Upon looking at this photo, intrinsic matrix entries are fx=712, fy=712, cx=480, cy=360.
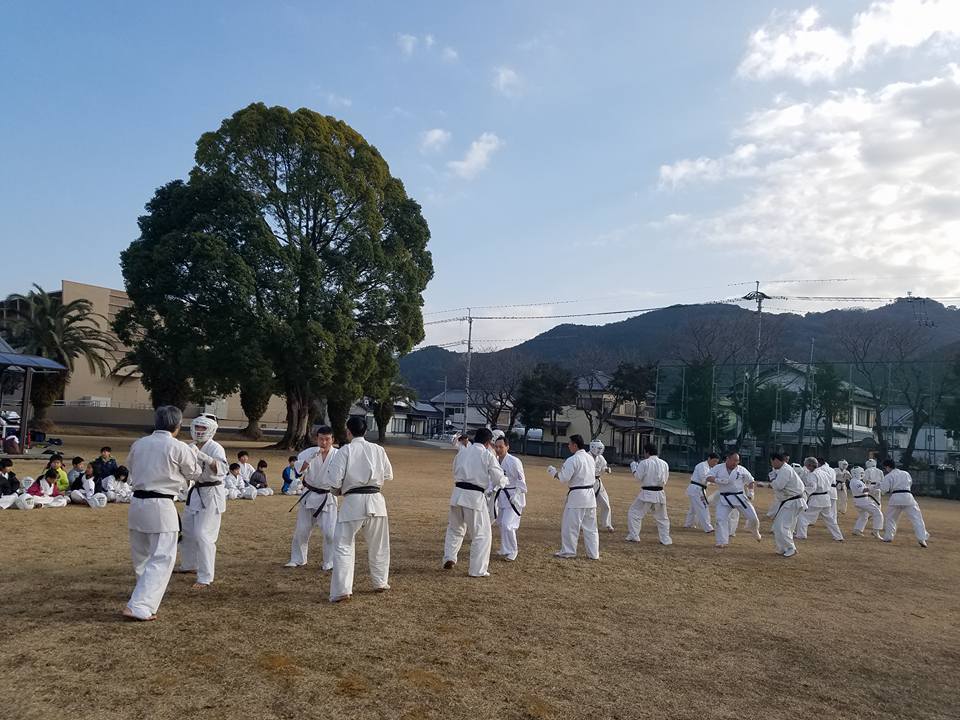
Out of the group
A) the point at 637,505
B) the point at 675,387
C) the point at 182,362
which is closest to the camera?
the point at 637,505

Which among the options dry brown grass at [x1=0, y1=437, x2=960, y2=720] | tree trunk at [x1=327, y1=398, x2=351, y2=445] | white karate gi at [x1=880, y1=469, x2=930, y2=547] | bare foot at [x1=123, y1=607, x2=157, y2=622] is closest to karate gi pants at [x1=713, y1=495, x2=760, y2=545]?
dry brown grass at [x1=0, y1=437, x2=960, y2=720]

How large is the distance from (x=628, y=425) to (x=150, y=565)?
49.8 meters

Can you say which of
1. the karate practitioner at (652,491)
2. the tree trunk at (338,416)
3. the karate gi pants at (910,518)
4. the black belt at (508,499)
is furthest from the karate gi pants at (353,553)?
the tree trunk at (338,416)

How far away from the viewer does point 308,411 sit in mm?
32844

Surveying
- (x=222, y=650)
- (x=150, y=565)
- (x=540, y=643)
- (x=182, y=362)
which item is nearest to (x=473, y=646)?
(x=540, y=643)

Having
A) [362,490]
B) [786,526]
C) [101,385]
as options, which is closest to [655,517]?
[786,526]

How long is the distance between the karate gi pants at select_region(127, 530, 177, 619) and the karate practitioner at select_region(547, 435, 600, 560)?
16.9 feet

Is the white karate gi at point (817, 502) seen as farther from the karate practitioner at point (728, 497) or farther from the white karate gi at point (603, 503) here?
the white karate gi at point (603, 503)

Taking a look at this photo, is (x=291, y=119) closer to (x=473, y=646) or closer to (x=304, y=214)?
(x=304, y=214)

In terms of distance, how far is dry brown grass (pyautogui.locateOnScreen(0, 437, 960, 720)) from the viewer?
433 centimetres

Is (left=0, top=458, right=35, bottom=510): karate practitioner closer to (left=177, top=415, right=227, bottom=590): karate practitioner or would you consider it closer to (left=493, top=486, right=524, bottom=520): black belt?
(left=177, top=415, right=227, bottom=590): karate practitioner

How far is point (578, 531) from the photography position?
31.2 ft

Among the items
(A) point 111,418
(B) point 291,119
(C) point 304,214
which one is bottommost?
(A) point 111,418

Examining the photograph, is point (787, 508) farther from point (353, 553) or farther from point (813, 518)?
point (353, 553)
